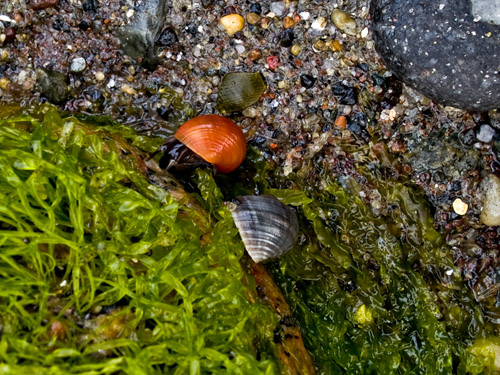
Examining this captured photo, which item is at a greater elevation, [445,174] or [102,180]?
[102,180]

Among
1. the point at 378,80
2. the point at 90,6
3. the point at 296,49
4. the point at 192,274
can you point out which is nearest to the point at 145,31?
the point at 90,6

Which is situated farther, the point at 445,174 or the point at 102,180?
the point at 445,174

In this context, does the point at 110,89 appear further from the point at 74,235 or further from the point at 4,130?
the point at 74,235

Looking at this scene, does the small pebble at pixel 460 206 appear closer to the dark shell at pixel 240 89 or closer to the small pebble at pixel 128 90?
the dark shell at pixel 240 89

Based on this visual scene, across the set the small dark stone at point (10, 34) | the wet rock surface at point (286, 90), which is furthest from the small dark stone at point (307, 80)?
the small dark stone at point (10, 34)

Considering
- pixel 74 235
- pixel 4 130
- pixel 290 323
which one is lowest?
pixel 290 323

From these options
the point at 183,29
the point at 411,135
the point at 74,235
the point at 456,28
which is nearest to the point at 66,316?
the point at 74,235

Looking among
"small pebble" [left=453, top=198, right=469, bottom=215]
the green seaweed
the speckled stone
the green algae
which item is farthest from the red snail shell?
"small pebble" [left=453, top=198, right=469, bottom=215]
